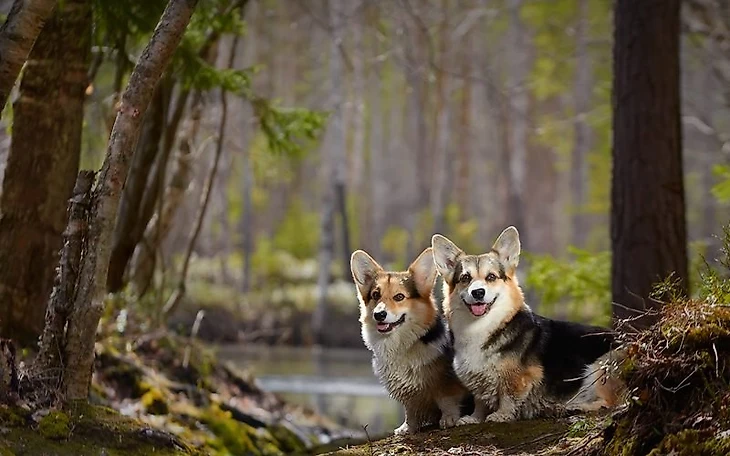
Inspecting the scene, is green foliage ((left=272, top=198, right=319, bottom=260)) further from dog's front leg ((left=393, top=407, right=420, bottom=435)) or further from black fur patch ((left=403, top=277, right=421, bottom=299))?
black fur patch ((left=403, top=277, right=421, bottom=299))

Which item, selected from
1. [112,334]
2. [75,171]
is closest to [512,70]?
[112,334]

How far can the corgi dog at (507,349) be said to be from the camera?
584 cm

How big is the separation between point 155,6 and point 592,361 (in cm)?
440

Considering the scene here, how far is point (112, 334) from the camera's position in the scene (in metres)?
10.4

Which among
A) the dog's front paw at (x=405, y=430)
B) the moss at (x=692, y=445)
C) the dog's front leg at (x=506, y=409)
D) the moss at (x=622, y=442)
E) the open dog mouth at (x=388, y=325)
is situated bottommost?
the dog's front paw at (x=405, y=430)

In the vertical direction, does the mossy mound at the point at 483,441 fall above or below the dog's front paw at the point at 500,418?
below

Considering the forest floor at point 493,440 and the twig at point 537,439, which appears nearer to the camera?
the forest floor at point 493,440

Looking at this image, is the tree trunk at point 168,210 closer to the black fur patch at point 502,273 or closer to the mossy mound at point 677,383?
the black fur patch at point 502,273

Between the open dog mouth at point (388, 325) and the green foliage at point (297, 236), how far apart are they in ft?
104

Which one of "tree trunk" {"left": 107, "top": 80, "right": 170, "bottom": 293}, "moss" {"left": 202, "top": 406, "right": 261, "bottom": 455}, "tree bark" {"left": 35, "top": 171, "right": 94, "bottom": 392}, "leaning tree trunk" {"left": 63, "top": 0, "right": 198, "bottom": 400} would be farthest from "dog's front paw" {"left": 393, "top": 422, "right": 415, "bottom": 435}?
"tree trunk" {"left": 107, "top": 80, "right": 170, "bottom": 293}

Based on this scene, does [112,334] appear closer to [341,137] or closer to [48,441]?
[48,441]

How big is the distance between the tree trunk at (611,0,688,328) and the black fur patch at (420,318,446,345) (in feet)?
9.13

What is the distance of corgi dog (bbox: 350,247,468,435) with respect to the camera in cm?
595

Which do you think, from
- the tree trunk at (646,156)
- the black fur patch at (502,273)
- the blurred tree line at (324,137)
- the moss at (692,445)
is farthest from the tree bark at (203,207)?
the moss at (692,445)
